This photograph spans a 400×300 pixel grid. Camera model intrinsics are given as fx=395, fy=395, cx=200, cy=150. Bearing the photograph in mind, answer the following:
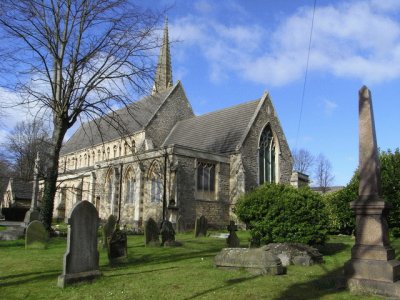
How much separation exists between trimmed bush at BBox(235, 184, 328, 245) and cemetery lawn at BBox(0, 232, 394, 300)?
1.31m

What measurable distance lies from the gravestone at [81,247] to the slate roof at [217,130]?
63.8 feet

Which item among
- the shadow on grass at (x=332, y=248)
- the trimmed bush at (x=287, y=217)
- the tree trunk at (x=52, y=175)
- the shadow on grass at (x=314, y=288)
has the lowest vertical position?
the shadow on grass at (x=314, y=288)

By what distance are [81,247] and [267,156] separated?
23.0m

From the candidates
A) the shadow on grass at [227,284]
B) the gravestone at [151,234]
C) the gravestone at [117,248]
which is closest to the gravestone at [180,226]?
the gravestone at [151,234]

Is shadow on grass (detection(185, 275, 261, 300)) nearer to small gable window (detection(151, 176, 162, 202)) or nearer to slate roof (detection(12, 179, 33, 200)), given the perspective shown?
small gable window (detection(151, 176, 162, 202))

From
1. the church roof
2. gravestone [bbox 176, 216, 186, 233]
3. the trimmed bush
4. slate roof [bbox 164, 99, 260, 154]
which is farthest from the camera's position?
the church roof

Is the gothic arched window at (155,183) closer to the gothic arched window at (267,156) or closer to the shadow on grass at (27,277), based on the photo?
the gothic arched window at (267,156)

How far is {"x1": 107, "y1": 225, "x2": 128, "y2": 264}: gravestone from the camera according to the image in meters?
9.66

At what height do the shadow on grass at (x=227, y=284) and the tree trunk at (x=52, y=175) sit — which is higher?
the tree trunk at (x=52, y=175)

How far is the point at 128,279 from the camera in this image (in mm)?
7523

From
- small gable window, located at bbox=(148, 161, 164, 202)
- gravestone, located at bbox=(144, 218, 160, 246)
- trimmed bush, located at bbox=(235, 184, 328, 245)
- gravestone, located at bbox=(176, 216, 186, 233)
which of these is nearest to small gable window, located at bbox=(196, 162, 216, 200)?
small gable window, located at bbox=(148, 161, 164, 202)

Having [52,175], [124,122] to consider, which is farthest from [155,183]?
[52,175]

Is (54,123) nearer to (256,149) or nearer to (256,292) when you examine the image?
(256,292)

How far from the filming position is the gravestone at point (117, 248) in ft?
31.7
